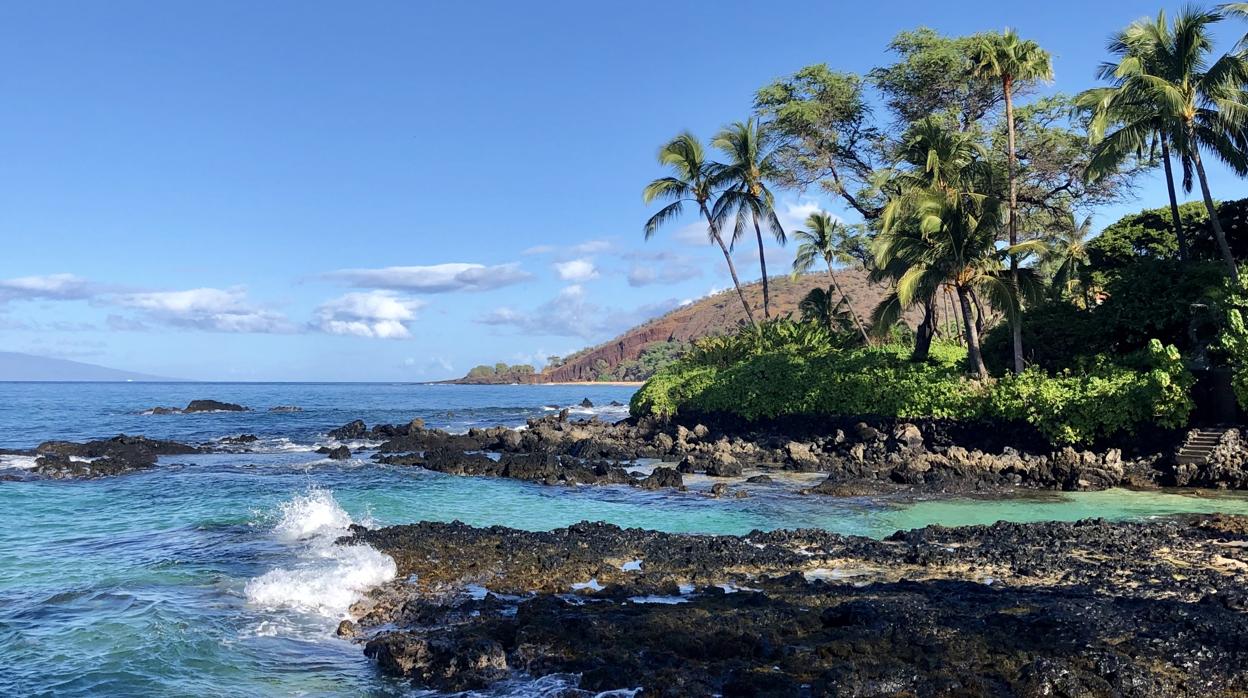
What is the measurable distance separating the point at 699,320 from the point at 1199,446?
127501 millimetres

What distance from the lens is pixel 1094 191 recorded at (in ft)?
105

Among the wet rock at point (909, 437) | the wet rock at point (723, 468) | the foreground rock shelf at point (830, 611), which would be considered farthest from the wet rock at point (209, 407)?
the foreground rock shelf at point (830, 611)

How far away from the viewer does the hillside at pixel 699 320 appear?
4929 inches

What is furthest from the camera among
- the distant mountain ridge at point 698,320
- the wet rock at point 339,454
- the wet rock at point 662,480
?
the distant mountain ridge at point 698,320

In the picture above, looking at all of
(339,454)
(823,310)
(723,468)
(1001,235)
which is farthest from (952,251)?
(339,454)

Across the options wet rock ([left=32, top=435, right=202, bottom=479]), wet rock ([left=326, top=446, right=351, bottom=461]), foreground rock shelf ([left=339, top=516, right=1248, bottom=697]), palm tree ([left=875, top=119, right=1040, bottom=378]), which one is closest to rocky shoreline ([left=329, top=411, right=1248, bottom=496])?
wet rock ([left=326, top=446, right=351, bottom=461])

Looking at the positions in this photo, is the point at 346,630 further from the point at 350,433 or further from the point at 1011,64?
the point at 350,433

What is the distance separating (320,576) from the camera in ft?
37.8

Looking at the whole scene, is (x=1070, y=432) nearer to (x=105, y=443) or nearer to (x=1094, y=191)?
(x=1094, y=191)

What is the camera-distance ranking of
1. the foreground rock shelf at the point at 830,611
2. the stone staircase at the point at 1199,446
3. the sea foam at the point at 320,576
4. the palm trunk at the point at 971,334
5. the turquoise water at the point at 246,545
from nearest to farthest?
the foreground rock shelf at the point at 830,611
the turquoise water at the point at 246,545
the sea foam at the point at 320,576
the stone staircase at the point at 1199,446
the palm trunk at the point at 971,334

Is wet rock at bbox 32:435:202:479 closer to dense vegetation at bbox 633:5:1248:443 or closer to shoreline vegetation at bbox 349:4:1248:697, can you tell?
shoreline vegetation at bbox 349:4:1248:697

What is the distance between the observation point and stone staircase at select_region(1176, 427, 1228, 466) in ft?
65.1

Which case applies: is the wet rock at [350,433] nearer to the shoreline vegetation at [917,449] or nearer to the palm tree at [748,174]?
the shoreline vegetation at [917,449]

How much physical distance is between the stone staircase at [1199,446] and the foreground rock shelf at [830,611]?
6.38 metres
